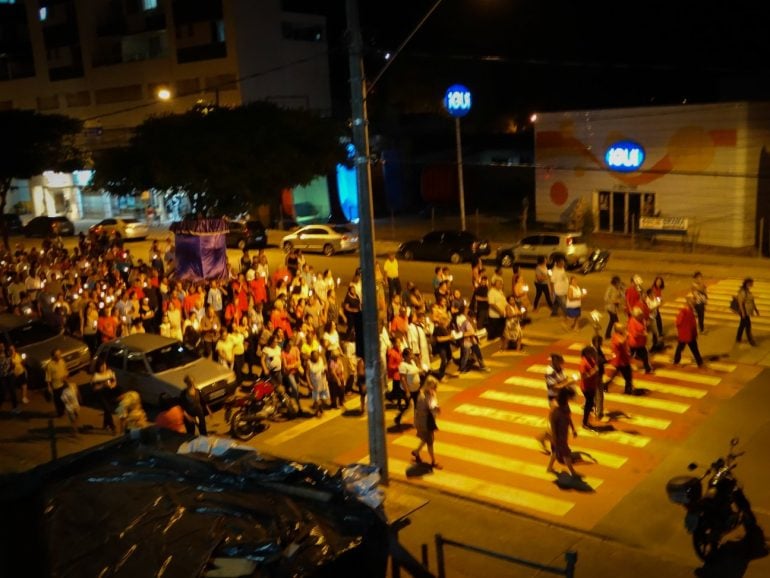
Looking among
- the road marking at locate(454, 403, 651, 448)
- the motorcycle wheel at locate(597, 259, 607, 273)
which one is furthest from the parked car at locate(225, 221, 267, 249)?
the road marking at locate(454, 403, 651, 448)

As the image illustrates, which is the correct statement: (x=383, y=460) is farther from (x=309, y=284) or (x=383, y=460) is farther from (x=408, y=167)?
(x=408, y=167)

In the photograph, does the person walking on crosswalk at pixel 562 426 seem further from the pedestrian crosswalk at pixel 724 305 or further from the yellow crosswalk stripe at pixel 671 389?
the pedestrian crosswalk at pixel 724 305

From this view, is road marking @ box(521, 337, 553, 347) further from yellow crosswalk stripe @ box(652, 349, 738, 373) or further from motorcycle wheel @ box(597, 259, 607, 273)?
motorcycle wheel @ box(597, 259, 607, 273)

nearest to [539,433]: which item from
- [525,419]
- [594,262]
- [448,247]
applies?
[525,419]

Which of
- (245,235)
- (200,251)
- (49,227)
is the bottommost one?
(245,235)

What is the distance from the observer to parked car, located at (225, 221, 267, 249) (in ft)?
124

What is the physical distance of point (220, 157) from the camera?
31.1 metres

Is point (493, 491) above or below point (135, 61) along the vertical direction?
below

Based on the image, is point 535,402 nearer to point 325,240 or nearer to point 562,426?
point 562,426

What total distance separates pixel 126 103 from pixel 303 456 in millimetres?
51109

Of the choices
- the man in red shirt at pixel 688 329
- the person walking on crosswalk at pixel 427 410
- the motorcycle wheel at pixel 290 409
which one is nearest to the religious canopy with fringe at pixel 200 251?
the motorcycle wheel at pixel 290 409

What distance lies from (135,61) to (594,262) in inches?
1649

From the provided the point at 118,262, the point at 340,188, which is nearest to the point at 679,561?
the point at 118,262

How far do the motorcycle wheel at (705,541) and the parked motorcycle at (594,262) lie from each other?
18567 millimetres
